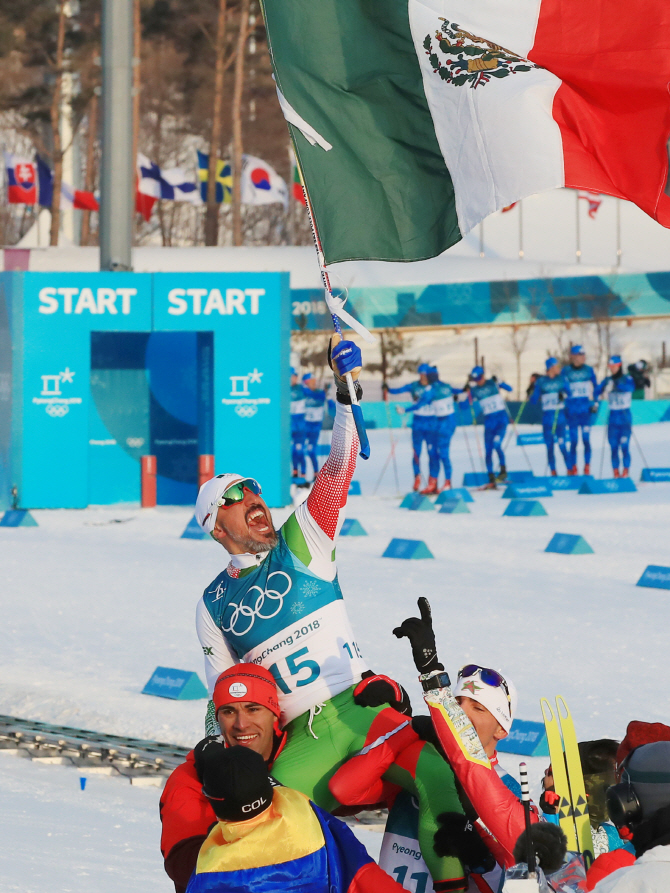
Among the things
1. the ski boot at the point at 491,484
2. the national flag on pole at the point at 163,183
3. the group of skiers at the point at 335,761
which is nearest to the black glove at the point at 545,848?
the group of skiers at the point at 335,761

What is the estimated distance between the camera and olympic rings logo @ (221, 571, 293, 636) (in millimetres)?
4293

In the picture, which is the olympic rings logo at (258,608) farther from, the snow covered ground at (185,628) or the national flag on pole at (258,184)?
the national flag on pole at (258,184)

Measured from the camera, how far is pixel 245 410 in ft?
60.2

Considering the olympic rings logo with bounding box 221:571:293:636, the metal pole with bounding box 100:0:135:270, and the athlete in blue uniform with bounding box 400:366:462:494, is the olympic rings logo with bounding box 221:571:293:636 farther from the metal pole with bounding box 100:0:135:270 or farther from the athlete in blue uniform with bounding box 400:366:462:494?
the athlete in blue uniform with bounding box 400:366:462:494

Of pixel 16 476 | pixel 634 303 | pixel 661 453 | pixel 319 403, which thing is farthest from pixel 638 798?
pixel 634 303

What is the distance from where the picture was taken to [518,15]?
5113 mm

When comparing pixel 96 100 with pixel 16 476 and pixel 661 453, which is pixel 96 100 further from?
pixel 16 476

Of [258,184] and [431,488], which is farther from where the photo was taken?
[258,184]

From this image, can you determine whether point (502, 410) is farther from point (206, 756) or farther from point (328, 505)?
point (206, 756)

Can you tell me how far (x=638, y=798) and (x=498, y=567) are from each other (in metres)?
9.49

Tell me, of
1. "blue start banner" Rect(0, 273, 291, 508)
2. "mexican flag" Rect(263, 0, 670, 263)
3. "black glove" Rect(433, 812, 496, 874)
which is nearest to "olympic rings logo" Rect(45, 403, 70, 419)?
"blue start banner" Rect(0, 273, 291, 508)

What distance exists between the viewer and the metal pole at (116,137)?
19.2 metres

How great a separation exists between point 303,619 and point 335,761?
46 cm

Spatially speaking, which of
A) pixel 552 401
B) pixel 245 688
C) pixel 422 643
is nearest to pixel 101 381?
pixel 552 401
